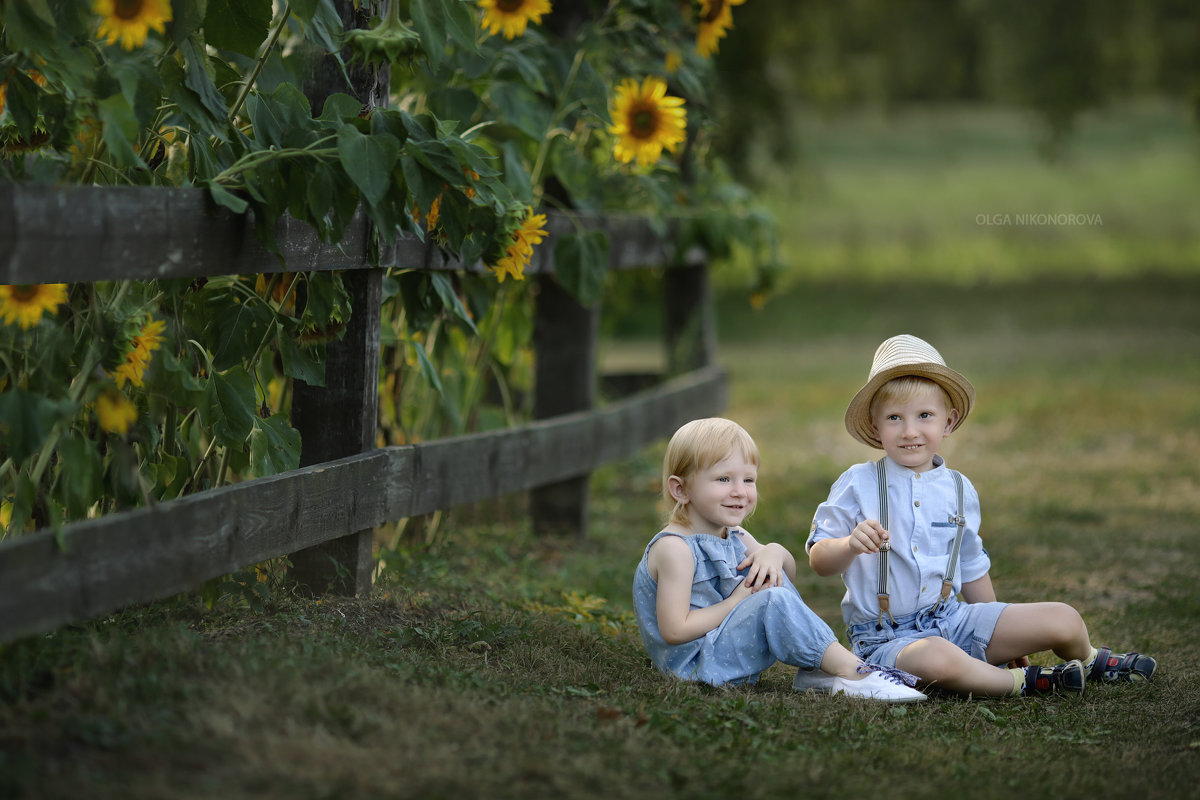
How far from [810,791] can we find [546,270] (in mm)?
2624

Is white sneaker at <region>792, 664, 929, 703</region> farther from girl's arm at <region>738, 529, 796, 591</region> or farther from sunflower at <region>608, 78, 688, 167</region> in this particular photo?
sunflower at <region>608, 78, 688, 167</region>

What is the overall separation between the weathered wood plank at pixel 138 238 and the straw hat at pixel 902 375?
1.40 m

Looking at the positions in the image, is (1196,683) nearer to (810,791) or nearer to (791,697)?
(791,697)

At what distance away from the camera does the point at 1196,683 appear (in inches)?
141

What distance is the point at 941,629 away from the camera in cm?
357

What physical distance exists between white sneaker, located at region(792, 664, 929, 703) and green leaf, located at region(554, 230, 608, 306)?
1.70 m

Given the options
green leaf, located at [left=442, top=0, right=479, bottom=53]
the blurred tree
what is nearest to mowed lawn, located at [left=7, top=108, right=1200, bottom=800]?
green leaf, located at [left=442, top=0, right=479, bottom=53]

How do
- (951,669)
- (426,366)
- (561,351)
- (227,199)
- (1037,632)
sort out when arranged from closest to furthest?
1. (227,199)
2. (951,669)
3. (1037,632)
4. (426,366)
5. (561,351)

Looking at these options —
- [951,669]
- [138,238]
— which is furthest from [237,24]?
[951,669]

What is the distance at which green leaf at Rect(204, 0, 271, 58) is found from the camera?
2.92m

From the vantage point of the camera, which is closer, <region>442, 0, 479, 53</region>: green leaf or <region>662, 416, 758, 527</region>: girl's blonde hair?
<region>442, 0, 479, 53</region>: green leaf

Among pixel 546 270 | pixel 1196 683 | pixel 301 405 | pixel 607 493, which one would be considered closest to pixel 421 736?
pixel 301 405

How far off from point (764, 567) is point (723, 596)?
15cm

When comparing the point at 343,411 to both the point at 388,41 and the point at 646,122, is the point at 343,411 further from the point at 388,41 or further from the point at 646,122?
the point at 646,122
